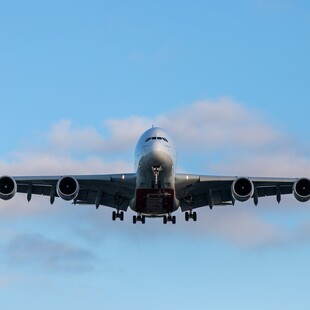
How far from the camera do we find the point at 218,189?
50.9m

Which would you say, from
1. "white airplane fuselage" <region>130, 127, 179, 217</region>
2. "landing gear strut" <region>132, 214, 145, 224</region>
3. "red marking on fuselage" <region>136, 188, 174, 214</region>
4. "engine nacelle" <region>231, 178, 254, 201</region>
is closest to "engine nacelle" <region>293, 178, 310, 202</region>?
"engine nacelle" <region>231, 178, 254, 201</region>

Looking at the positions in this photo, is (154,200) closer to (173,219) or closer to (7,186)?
(173,219)

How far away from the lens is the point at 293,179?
162 ft

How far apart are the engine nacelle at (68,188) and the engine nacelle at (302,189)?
37.0 feet

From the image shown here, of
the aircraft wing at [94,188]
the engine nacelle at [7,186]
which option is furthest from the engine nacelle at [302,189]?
the engine nacelle at [7,186]

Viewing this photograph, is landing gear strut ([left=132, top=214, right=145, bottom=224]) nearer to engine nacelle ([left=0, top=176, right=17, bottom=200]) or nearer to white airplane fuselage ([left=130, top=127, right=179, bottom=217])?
white airplane fuselage ([left=130, top=127, right=179, bottom=217])

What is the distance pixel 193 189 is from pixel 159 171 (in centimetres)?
473

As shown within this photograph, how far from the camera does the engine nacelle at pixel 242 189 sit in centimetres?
4753

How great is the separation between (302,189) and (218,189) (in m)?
5.03

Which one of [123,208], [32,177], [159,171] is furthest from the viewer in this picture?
[123,208]

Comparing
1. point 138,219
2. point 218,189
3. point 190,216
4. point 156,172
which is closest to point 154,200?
point 156,172

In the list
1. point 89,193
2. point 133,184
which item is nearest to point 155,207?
point 133,184

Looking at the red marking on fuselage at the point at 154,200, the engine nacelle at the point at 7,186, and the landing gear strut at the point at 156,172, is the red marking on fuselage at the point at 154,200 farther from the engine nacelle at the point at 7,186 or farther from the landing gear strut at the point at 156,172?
the engine nacelle at the point at 7,186

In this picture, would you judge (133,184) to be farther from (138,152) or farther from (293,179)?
(293,179)
